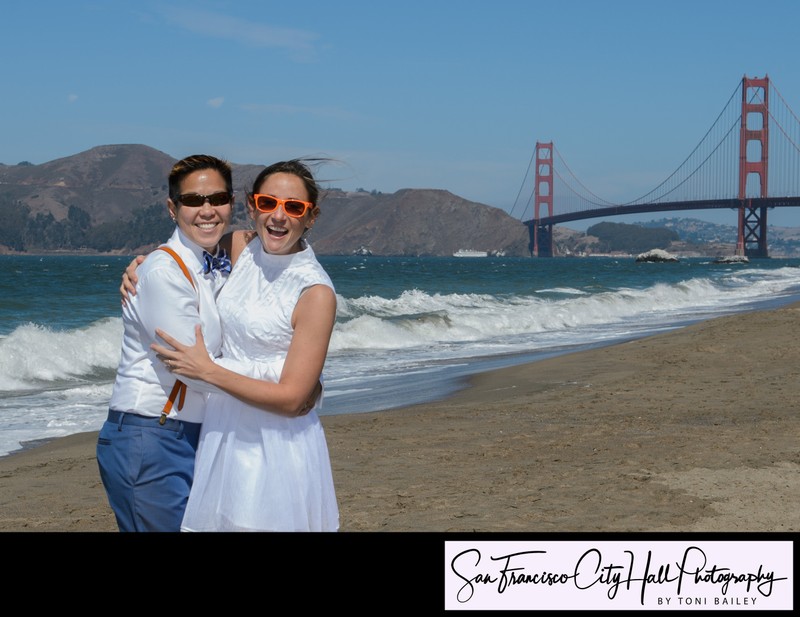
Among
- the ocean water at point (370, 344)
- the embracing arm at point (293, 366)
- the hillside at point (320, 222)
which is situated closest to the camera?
the embracing arm at point (293, 366)

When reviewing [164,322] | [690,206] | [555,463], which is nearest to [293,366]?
[164,322]

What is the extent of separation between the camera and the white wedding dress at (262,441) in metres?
1.81

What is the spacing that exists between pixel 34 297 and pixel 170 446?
2760 centimetres

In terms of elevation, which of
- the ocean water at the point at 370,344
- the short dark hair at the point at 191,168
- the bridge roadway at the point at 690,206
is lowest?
the ocean water at the point at 370,344

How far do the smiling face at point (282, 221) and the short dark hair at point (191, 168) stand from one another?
8.1 inches

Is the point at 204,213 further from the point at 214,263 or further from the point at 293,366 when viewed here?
the point at 293,366

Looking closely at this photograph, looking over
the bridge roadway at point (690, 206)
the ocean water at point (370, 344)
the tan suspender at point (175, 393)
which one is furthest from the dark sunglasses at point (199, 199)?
the bridge roadway at point (690, 206)

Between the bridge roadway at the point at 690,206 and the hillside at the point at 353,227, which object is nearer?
the bridge roadway at the point at 690,206

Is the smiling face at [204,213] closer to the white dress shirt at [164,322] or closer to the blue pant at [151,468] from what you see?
the white dress shirt at [164,322]

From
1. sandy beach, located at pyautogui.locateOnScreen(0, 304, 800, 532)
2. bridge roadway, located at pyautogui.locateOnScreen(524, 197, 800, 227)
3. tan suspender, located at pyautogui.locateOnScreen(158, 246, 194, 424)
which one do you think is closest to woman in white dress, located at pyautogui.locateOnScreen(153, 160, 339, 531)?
tan suspender, located at pyautogui.locateOnScreen(158, 246, 194, 424)

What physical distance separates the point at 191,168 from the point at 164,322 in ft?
1.17

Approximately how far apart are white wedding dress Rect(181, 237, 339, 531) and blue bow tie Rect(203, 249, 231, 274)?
149 millimetres

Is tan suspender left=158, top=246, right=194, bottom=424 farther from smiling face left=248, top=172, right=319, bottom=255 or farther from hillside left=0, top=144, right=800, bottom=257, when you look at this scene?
hillside left=0, top=144, right=800, bottom=257

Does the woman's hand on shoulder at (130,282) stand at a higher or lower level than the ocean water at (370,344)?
higher
